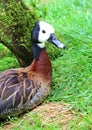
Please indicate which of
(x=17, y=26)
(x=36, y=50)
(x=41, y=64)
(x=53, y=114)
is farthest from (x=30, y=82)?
(x=17, y=26)

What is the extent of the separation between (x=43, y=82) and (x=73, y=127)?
115 centimetres

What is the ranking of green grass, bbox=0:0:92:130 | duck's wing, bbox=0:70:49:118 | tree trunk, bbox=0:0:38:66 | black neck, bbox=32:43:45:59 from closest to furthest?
green grass, bbox=0:0:92:130
duck's wing, bbox=0:70:49:118
black neck, bbox=32:43:45:59
tree trunk, bbox=0:0:38:66

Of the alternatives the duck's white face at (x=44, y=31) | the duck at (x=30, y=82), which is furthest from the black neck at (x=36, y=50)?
the duck's white face at (x=44, y=31)

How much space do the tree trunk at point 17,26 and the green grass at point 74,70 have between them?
18.7 inches

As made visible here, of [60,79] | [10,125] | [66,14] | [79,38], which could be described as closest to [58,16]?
[66,14]

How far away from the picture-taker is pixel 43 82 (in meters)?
6.11

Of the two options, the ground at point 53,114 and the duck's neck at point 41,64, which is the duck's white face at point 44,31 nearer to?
the duck's neck at point 41,64

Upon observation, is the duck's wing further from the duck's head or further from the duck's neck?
the duck's head

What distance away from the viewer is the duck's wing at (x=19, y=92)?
5.79 meters

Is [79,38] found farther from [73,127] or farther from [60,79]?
[73,127]

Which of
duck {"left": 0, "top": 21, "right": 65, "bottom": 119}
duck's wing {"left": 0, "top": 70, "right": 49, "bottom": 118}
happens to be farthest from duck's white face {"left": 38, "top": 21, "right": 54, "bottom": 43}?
duck's wing {"left": 0, "top": 70, "right": 49, "bottom": 118}

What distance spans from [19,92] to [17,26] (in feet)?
3.99

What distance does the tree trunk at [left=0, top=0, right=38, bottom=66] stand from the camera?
263 inches

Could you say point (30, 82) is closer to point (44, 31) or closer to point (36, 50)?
point (36, 50)
